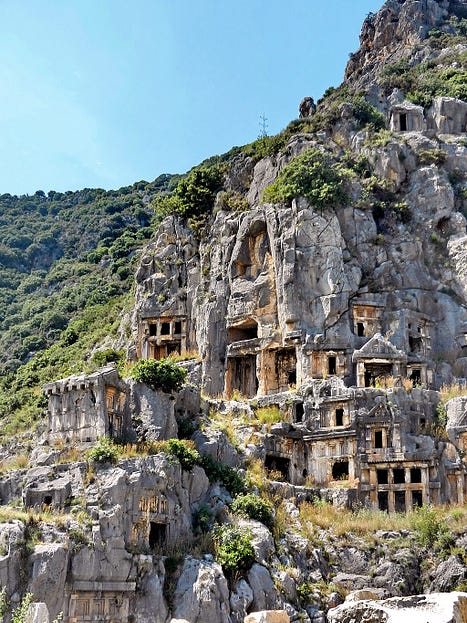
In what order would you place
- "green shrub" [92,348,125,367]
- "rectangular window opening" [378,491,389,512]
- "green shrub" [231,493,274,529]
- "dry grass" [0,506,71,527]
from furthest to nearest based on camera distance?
"green shrub" [92,348,125,367], "rectangular window opening" [378,491,389,512], "green shrub" [231,493,274,529], "dry grass" [0,506,71,527]

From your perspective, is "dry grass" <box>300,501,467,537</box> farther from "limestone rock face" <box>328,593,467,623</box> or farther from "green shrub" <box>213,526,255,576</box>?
"limestone rock face" <box>328,593,467,623</box>

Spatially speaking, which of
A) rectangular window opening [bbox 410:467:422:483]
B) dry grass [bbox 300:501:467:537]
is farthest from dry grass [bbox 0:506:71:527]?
rectangular window opening [bbox 410:467:422:483]

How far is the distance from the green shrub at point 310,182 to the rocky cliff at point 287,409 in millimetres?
192

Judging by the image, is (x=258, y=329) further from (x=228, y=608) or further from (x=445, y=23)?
(x=445, y=23)

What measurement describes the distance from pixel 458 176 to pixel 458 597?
4919 centimetres

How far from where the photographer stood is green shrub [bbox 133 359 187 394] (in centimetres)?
3947

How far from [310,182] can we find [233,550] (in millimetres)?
28551

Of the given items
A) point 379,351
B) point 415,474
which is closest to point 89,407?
point 415,474

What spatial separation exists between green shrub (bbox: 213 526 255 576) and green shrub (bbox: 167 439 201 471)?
10.9 ft

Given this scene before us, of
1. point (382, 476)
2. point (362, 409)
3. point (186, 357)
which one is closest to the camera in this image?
point (382, 476)

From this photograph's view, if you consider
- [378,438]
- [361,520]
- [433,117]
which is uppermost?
[433,117]

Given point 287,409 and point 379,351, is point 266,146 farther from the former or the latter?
point 287,409

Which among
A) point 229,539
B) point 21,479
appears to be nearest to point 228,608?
point 229,539

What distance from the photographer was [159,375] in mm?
39469
